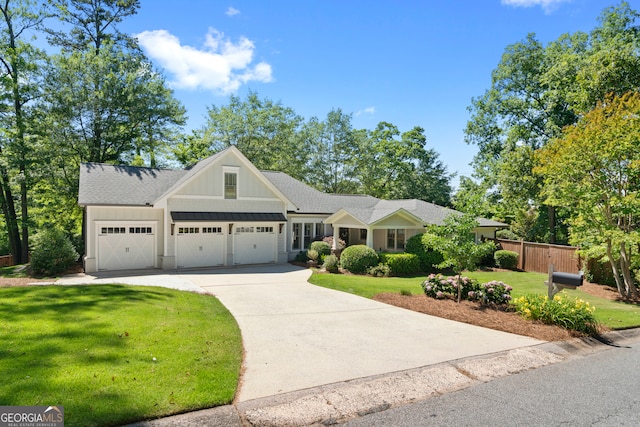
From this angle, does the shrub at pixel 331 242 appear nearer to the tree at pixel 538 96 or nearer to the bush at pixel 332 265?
the bush at pixel 332 265

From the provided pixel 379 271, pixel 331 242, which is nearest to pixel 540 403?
pixel 379 271

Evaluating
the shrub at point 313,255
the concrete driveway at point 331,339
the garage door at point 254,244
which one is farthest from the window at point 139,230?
the shrub at point 313,255

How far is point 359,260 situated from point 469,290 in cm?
728

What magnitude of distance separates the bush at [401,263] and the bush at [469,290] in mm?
5954

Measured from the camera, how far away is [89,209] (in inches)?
653

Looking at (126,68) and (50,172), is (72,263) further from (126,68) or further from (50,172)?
(126,68)

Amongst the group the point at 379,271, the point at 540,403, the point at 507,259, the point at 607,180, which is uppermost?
→ the point at 607,180

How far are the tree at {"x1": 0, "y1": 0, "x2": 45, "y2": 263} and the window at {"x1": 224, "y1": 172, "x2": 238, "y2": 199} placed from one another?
43.6 ft

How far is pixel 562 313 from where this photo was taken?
9.19 meters

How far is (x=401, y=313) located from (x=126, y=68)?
90.4 feet

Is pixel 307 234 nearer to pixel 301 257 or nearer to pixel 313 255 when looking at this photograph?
pixel 301 257

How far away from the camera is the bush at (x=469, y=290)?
11.3 meters

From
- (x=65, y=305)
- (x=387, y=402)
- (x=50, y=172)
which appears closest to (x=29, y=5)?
(x=50, y=172)

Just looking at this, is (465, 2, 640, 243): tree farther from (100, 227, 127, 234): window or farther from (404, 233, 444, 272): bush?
(100, 227, 127, 234): window
